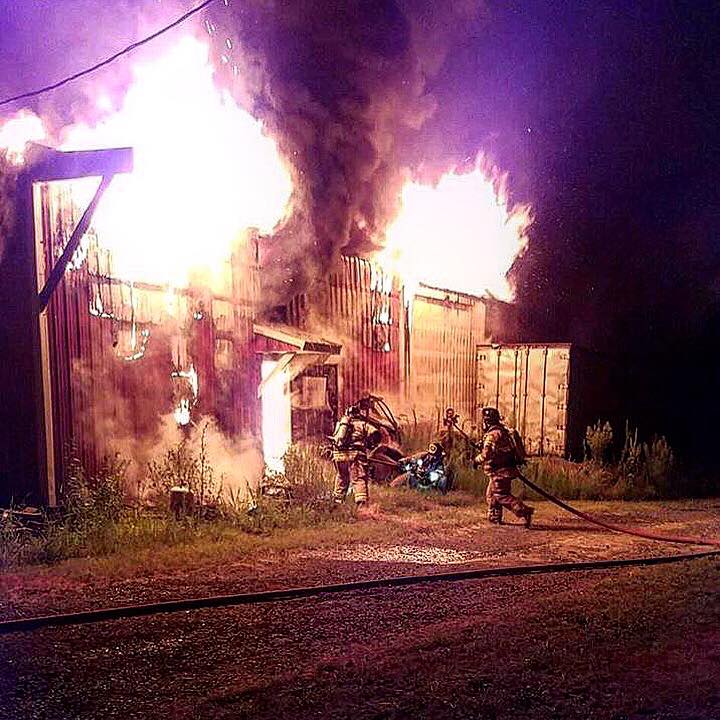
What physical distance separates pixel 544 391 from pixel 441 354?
2.49m

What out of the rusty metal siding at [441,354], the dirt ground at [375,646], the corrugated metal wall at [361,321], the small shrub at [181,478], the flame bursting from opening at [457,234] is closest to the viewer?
the dirt ground at [375,646]

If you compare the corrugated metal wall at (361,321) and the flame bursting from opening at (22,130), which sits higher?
the flame bursting from opening at (22,130)

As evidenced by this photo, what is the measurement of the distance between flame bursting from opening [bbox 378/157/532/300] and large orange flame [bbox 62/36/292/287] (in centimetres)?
435

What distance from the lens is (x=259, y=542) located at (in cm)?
751

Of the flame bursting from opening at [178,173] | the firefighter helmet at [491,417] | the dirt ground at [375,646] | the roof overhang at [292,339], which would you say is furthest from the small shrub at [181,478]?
the firefighter helmet at [491,417]

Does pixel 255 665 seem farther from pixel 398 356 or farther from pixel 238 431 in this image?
pixel 398 356

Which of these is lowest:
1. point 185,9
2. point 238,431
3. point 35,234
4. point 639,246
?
point 238,431

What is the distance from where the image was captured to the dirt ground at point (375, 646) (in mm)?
3824

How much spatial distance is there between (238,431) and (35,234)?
4.42 meters

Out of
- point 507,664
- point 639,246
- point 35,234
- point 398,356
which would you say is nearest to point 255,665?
point 507,664

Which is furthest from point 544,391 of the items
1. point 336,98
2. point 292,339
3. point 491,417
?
point 336,98

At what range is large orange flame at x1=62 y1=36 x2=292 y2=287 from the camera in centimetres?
912

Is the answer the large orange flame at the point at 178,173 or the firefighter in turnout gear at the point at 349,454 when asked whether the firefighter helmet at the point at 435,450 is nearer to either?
the firefighter in turnout gear at the point at 349,454

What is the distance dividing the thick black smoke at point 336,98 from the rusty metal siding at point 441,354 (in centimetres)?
212
